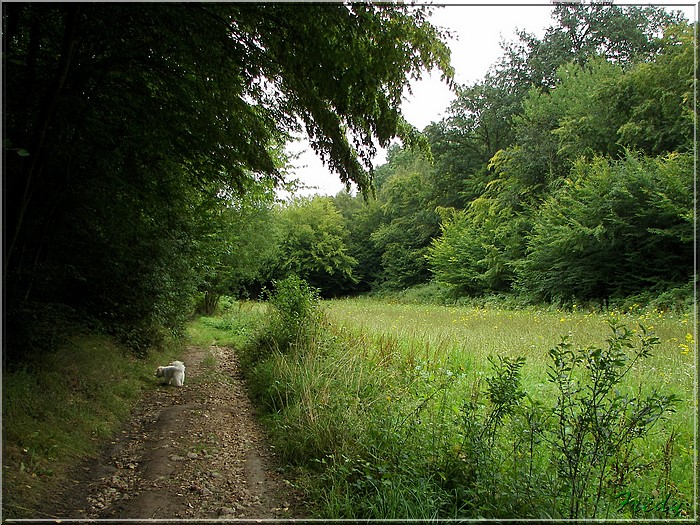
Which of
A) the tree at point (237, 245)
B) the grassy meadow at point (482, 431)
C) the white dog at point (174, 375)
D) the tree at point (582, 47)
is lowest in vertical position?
the white dog at point (174, 375)

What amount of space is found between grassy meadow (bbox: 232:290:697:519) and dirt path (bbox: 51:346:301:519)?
0.27m

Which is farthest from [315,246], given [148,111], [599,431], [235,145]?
[599,431]

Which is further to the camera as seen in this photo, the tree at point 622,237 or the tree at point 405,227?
the tree at point 405,227

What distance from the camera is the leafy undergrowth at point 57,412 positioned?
281 centimetres

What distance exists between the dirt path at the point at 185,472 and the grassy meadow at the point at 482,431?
268 millimetres

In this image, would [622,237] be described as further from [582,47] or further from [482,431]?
[582,47]

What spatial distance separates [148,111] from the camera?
461 cm

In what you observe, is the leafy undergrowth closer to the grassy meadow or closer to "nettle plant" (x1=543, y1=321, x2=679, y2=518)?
the grassy meadow

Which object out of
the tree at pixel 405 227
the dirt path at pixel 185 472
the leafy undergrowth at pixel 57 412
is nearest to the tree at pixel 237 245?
the leafy undergrowth at pixel 57 412

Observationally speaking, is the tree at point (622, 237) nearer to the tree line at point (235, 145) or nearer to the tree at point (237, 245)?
the tree line at point (235, 145)

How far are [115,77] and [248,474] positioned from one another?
14.1ft

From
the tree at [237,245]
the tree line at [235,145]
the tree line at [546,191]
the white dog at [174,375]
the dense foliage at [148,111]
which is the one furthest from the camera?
the tree line at [546,191]

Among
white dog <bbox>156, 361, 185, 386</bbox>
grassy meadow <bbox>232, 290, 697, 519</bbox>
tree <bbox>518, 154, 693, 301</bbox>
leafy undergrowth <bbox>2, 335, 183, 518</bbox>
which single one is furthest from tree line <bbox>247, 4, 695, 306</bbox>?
leafy undergrowth <bbox>2, 335, 183, 518</bbox>

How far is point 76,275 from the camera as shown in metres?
5.51
